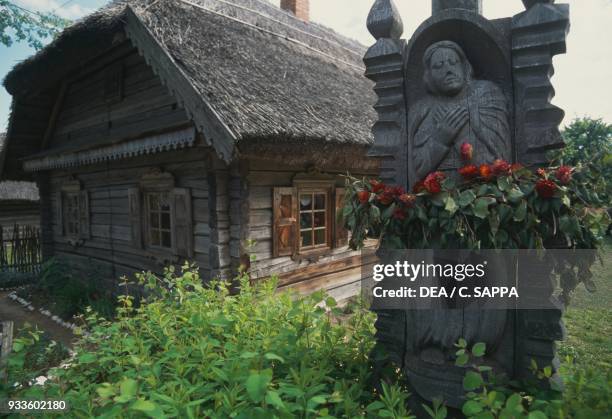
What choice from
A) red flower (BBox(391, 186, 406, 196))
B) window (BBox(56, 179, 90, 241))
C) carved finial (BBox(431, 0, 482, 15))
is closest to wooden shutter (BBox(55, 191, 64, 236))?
window (BBox(56, 179, 90, 241))

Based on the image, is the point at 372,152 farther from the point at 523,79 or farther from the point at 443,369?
the point at 443,369

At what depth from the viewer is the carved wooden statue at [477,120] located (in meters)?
1.88

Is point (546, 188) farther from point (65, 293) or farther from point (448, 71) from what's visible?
point (65, 293)

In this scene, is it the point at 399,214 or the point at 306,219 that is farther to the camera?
the point at 306,219

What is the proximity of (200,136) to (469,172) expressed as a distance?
3.64m

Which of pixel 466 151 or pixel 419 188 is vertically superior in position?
pixel 466 151

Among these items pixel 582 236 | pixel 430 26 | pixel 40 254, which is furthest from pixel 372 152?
pixel 40 254

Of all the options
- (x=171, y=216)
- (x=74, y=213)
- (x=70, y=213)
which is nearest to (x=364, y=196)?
(x=171, y=216)

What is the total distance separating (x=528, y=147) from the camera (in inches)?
75.7

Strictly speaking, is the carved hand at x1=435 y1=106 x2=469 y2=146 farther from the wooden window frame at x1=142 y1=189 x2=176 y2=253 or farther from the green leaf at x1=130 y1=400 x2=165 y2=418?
the wooden window frame at x1=142 y1=189 x2=176 y2=253

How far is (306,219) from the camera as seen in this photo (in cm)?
608

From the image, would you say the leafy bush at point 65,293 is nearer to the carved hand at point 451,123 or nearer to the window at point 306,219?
the window at point 306,219

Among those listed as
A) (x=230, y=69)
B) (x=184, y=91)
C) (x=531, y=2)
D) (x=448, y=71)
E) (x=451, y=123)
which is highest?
(x=230, y=69)

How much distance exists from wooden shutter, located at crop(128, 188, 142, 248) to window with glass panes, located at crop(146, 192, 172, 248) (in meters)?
0.16
